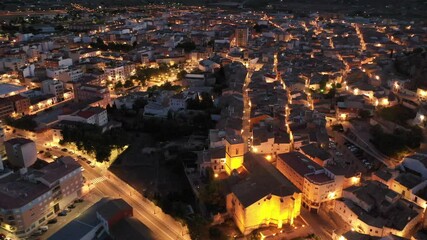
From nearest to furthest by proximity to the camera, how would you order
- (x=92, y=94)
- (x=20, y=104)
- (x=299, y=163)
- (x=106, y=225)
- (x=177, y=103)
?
(x=106, y=225)
(x=299, y=163)
(x=177, y=103)
(x=20, y=104)
(x=92, y=94)

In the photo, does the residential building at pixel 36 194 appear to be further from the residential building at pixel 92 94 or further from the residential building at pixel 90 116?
the residential building at pixel 92 94

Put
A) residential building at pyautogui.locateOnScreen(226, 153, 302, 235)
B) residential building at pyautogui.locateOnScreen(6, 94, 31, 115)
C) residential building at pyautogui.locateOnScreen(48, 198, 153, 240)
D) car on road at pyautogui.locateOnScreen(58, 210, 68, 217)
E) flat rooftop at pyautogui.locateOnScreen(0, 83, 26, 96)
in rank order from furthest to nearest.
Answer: flat rooftop at pyautogui.locateOnScreen(0, 83, 26, 96) < residential building at pyautogui.locateOnScreen(6, 94, 31, 115) < car on road at pyautogui.locateOnScreen(58, 210, 68, 217) < residential building at pyautogui.locateOnScreen(226, 153, 302, 235) < residential building at pyautogui.locateOnScreen(48, 198, 153, 240)

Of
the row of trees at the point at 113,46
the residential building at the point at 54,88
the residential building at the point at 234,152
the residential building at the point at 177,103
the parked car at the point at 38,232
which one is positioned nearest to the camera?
the parked car at the point at 38,232

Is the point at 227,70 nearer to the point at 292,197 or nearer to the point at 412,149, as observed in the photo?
the point at 412,149

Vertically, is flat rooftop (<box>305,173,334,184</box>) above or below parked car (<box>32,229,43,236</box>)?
above

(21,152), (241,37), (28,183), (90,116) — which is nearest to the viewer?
(28,183)

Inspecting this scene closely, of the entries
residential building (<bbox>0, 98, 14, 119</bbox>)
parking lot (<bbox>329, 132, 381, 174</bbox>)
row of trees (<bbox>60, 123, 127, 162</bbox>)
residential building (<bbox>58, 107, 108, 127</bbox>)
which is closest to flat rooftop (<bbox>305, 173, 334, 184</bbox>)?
parking lot (<bbox>329, 132, 381, 174</bbox>)

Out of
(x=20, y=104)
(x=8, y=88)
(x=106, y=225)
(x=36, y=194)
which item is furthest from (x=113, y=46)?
(x=106, y=225)

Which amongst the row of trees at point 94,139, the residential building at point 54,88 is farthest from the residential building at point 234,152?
the residential building at point 54,88

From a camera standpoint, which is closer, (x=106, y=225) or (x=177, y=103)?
(x=106, y=225)

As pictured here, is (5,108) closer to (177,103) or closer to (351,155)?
(177,103)

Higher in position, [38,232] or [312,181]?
[312,181]

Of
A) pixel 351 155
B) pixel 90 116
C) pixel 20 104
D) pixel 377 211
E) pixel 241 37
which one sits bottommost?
pixel 351 155

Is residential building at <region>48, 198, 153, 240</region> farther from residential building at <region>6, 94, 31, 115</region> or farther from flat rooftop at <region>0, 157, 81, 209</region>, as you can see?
residential building at <region>6, 94, 31, 115</region>
